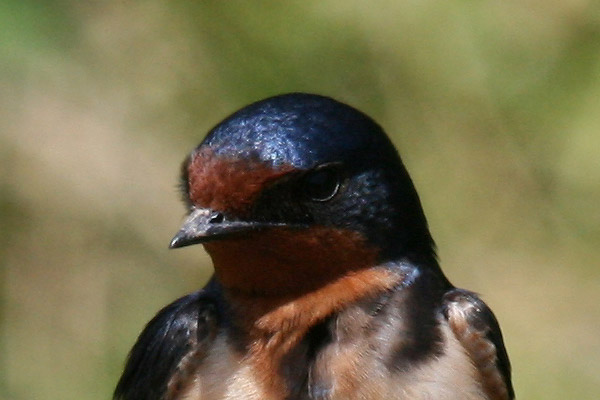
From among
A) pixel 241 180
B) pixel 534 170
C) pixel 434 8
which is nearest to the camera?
pixel 241 180

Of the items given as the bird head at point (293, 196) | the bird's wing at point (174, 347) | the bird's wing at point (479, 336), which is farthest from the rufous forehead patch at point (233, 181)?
the bird's wing at point (479, 336)

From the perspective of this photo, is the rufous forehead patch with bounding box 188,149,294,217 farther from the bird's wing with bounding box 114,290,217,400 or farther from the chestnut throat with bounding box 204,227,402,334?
the bird's wing with bounding box 114,290,217,400

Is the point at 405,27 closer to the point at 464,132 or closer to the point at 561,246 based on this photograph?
the point at 464,132

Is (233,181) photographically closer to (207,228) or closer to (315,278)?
(207,228)

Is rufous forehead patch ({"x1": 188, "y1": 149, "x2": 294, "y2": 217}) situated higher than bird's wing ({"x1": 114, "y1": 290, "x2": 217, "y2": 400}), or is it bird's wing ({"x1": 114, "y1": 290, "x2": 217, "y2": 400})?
rufous forehead patch ({"x1": 188, "y1": 149, "x2": 294, "y2": 217})

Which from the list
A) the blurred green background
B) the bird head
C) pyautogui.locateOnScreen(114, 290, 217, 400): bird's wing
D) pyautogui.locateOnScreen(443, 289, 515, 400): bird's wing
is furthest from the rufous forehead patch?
the blurred green background

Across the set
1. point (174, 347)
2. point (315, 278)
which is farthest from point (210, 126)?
point (315, 278)

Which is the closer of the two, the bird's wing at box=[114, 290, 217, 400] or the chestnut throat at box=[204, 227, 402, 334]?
the chestnut throat at box=[204, 227, 402, 334]

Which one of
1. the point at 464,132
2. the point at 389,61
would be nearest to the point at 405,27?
the point at 389,61
